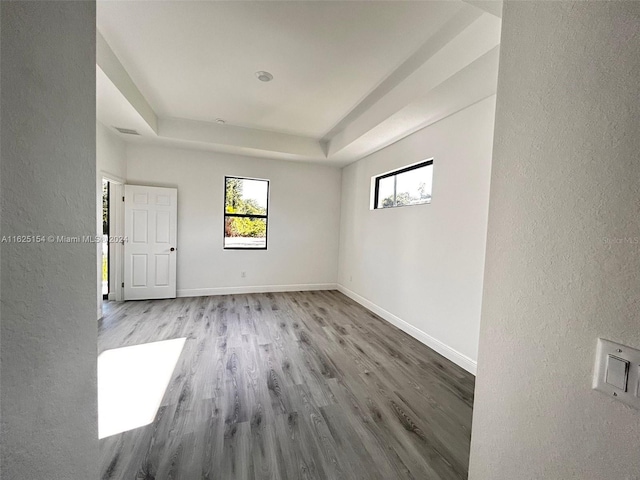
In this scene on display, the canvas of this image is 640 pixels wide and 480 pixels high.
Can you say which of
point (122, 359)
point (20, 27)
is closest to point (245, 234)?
point (122, 359)

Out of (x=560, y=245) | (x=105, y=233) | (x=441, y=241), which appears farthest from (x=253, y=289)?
(x=560, y=245)

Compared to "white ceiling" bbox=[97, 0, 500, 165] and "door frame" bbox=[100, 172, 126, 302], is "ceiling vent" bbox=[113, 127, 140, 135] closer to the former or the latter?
"white ceiling" bbox=[97, 0, 500, 165]

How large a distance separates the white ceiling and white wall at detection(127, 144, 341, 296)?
832 millimetres

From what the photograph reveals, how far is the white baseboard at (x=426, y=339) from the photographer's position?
102 inches

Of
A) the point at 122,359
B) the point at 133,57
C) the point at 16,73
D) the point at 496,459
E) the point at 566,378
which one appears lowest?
the point at 122,359

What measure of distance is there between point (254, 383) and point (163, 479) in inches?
34.9

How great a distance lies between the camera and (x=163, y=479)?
1372 mm

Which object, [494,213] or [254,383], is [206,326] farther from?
[494,213]

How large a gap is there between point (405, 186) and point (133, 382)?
3641mm

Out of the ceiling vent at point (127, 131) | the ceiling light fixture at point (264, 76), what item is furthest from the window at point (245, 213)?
the ceiling light fixture at point (264, 76)

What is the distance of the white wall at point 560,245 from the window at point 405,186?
2435 millimetres

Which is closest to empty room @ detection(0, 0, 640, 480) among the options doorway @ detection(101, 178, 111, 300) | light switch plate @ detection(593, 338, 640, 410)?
light switch plate @ detection(593, 338, 640, 410)

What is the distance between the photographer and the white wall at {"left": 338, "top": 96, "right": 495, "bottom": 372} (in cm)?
254

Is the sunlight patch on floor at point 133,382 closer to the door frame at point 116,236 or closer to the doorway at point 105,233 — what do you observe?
→ the door frame at point 116,236
